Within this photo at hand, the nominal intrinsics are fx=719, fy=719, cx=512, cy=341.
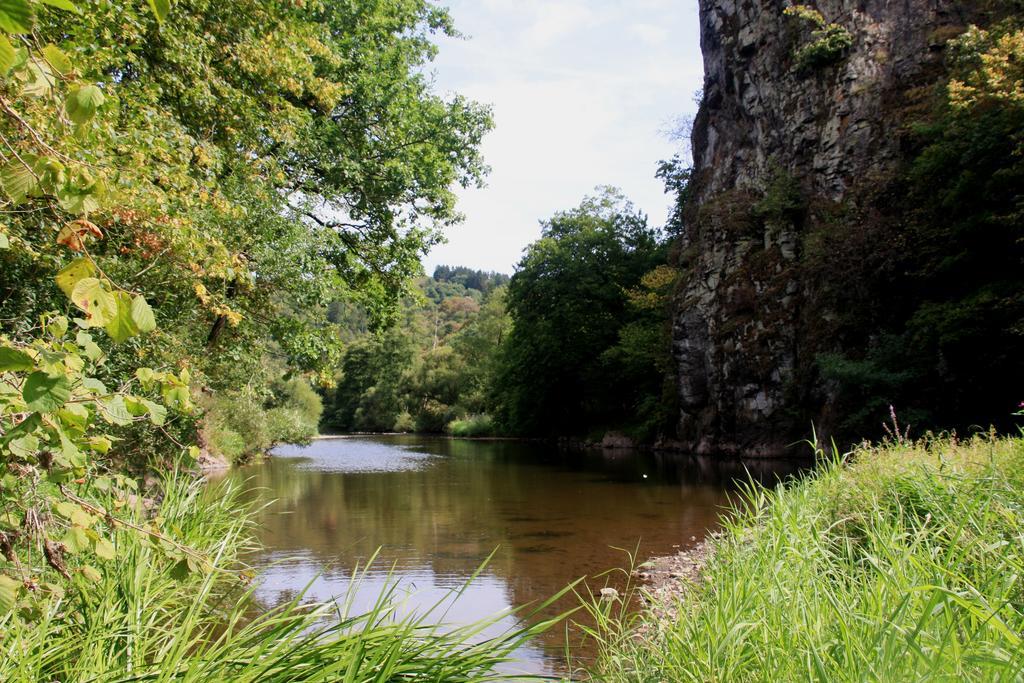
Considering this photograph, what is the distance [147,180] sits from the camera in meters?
6.27

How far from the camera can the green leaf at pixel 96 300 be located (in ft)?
5.35

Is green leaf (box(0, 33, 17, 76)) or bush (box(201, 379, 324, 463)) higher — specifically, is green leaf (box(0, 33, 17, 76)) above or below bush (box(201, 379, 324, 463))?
above

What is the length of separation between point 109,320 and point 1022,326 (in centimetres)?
1544

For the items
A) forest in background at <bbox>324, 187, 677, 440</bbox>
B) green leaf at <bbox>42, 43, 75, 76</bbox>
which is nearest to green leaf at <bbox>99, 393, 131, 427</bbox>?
green leaf at <bbox>42, 43, 75, 76</bbox>

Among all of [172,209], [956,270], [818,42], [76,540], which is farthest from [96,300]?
[818,42]

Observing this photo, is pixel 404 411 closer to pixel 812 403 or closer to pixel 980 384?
pixel 812 403

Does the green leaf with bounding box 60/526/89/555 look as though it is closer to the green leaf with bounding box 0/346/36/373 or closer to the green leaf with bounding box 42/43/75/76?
the green leaf with bounding box 0/346/36/373

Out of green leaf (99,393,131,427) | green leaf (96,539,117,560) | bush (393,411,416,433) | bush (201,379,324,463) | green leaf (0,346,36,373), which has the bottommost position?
bush (393,411,416,433)

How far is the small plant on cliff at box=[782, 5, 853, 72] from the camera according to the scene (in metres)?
22.0

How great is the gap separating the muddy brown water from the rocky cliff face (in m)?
3.21

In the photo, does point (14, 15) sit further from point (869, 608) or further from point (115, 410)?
point (869, 608)

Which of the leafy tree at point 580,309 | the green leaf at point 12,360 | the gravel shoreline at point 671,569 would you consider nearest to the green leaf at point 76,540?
the green leaf at point 12,360

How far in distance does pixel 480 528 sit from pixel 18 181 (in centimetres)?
1055

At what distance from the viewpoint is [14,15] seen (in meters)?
1.32
